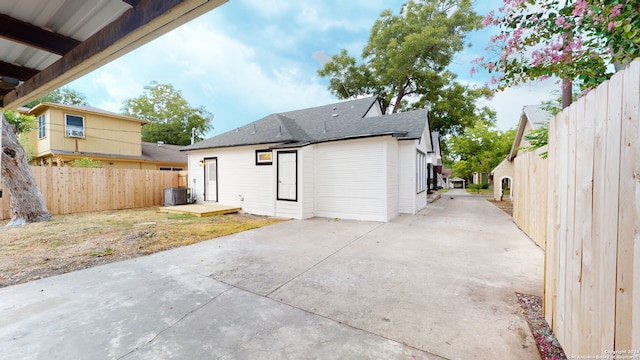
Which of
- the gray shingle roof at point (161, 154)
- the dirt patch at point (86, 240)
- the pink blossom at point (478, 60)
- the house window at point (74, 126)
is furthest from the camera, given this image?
the gray shingle roof at point (161, 154)

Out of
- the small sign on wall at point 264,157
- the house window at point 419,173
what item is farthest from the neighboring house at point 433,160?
the small sign on wall at point 264,157

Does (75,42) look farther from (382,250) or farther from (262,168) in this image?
(262,168)

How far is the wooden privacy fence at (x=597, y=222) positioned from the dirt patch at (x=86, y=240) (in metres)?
5.63

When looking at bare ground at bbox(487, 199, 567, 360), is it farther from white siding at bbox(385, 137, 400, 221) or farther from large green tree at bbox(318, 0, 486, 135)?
large green tree at bbox(318, 0, 486, 135)

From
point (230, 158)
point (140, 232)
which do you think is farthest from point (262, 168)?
point (140, 232)

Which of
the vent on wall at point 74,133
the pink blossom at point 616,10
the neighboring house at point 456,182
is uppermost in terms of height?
the vent on wall at point 74,133

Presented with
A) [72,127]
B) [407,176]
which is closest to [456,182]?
[407,176]

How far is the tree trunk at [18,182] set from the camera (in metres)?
6.41

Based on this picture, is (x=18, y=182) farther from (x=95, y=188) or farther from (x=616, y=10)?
(x=616, y=10)

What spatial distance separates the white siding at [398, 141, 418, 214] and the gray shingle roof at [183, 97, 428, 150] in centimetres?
59

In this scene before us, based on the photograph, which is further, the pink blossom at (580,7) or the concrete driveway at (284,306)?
the pink blossom at (580,7)

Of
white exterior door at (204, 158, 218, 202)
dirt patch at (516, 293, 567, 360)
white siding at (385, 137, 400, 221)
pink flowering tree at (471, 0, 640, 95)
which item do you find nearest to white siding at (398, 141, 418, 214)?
white siding at (385, 137, 400, 221)

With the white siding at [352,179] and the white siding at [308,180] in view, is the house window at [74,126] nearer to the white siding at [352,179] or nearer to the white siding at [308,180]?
the white siding at [308,180]

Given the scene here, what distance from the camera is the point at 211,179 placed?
10664 mm
